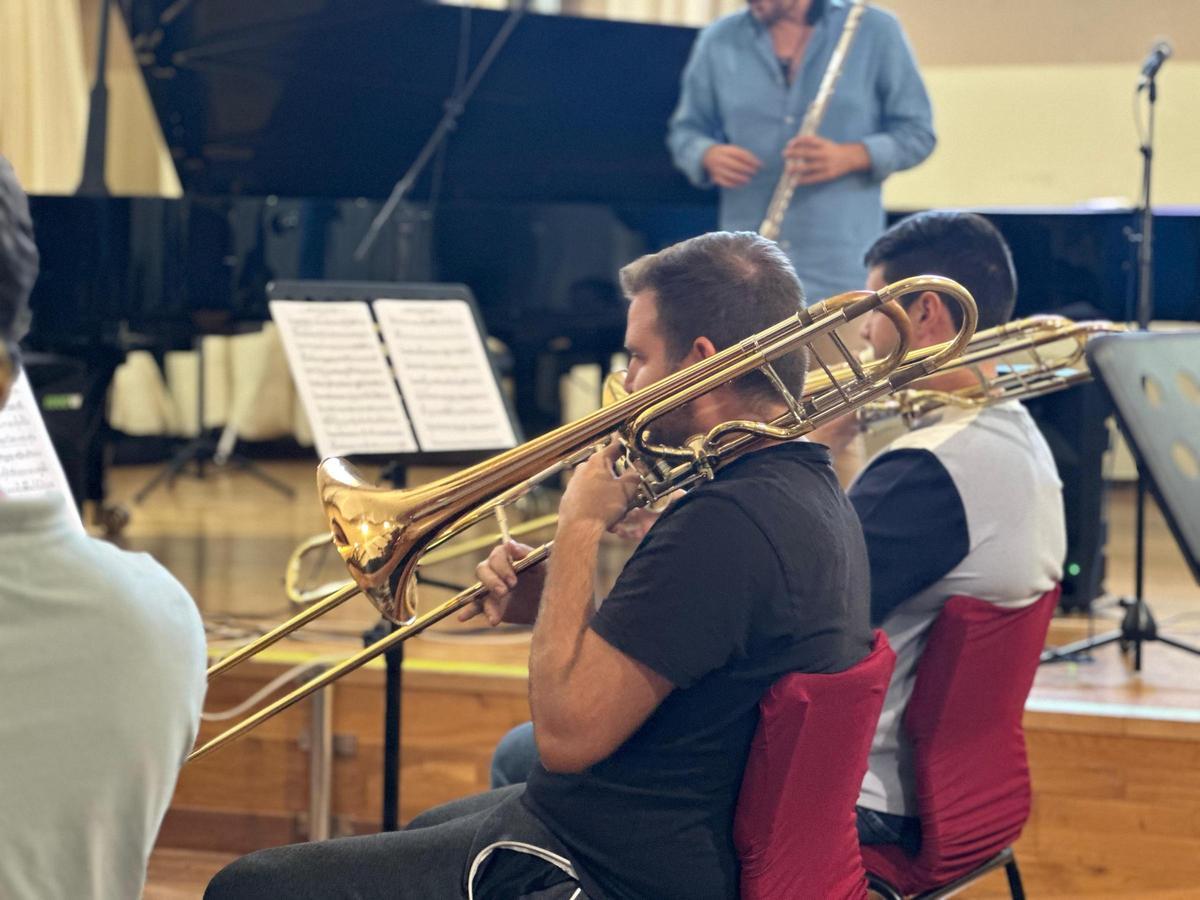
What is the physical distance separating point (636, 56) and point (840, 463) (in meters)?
2.22

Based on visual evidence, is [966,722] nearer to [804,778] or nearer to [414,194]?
[804,778]

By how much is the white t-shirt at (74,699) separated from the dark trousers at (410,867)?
64 cm

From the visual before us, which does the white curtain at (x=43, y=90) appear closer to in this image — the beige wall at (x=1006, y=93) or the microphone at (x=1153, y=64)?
the beige wall at (x=1006, y=93)

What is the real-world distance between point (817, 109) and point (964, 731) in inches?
78.4

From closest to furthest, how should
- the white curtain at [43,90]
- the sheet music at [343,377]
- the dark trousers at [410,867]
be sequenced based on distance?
the dark trousers at [410,867]
the sheet music at [343,377]
the white curtain at [43,90]

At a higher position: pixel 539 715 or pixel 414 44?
pixel 414 44

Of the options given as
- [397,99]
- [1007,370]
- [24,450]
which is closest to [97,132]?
[397,99]

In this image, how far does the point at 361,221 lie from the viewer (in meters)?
4.54

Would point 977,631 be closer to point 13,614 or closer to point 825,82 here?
point 13,614

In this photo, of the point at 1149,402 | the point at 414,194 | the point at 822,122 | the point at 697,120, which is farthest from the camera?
the point at 414,194

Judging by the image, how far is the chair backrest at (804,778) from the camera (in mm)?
1542

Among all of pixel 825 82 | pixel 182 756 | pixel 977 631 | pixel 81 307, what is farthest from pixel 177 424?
pixel 182 756

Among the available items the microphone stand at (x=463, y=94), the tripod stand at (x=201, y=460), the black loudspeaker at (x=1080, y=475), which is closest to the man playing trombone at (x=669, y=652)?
the black loudspeaker at (x=1080, y=475)

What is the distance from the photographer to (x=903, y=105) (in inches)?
145
